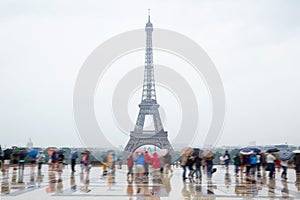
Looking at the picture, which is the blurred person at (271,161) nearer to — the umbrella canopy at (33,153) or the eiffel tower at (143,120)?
the umbrella canopy at (33,153)

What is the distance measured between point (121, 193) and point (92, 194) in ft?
3.67

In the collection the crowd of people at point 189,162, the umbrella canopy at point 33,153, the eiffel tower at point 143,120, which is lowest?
the crowd of people at point 189,162

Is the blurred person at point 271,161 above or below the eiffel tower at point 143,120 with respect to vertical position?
below

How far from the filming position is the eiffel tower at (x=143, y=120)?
219 feet

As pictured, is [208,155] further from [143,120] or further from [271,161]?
[143,120]

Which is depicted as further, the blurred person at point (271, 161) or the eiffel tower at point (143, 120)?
the eiffel tower at point (143, 120)

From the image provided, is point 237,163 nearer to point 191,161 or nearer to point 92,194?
point 191,161

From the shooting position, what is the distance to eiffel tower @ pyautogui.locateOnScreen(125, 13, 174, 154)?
6675cm

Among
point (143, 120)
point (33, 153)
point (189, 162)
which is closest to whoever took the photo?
point (189, 162)

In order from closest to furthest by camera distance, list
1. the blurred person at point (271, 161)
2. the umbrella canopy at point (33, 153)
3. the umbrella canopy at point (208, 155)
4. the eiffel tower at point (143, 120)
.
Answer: the blurred person at point (271, 161) < the umbrella canopy at point (208, 155) < the umbrella canopy at point (33, 153) < the eiffel tower at point (143, 120)

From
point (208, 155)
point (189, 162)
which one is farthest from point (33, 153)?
point (208, 155)

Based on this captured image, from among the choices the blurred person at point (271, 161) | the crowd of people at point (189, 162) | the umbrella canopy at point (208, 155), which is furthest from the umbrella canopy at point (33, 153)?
the blurred person at point (271, 161)

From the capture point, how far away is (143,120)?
72.9m

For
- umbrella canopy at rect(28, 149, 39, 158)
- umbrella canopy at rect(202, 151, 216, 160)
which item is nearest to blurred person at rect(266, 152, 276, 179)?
umbrella canopy at rect(202, 151, 216, 160)
